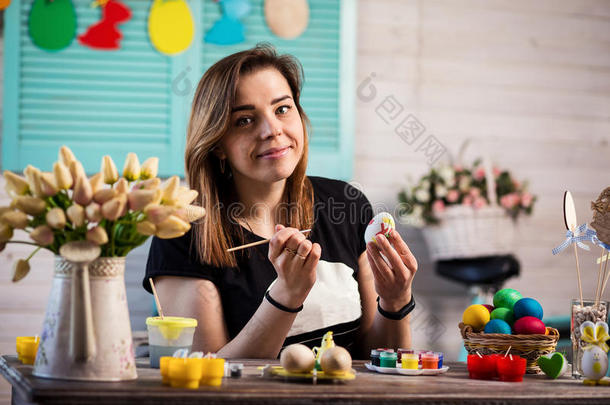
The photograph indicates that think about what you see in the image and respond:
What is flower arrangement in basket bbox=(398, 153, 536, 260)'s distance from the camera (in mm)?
2975

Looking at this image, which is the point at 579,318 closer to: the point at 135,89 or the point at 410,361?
the point at 410,361

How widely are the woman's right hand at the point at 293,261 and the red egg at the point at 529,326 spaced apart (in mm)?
416

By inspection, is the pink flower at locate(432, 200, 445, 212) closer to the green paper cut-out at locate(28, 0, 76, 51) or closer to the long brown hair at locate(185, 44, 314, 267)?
the long brown hair at locate(185, 44, 314, 267)

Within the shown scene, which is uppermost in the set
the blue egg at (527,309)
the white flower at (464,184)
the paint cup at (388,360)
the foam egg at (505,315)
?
the white flower at (464,184)

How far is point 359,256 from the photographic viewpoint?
1.94 m

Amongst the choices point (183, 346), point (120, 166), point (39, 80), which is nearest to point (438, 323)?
point (120, 166)

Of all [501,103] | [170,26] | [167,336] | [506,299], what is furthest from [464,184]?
[167,336]

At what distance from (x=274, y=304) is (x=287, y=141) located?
0.46 metres

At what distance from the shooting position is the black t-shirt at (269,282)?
1682 millimetres

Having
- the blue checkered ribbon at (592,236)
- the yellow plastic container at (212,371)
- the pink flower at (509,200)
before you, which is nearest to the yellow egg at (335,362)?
the yellow plastic container at (212,371)

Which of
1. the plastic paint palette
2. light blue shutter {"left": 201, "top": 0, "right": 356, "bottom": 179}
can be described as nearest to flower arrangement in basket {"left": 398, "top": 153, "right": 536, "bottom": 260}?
light blue shutter {"left": 201, "top": 0, "right": 356, "bottom": 179}

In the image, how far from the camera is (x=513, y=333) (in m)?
1.42

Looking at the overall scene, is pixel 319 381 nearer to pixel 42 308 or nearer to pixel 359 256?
pixel 359 256

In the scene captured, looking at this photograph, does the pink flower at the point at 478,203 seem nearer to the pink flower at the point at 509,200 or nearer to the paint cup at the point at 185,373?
the pink flower at the point at 509,200
